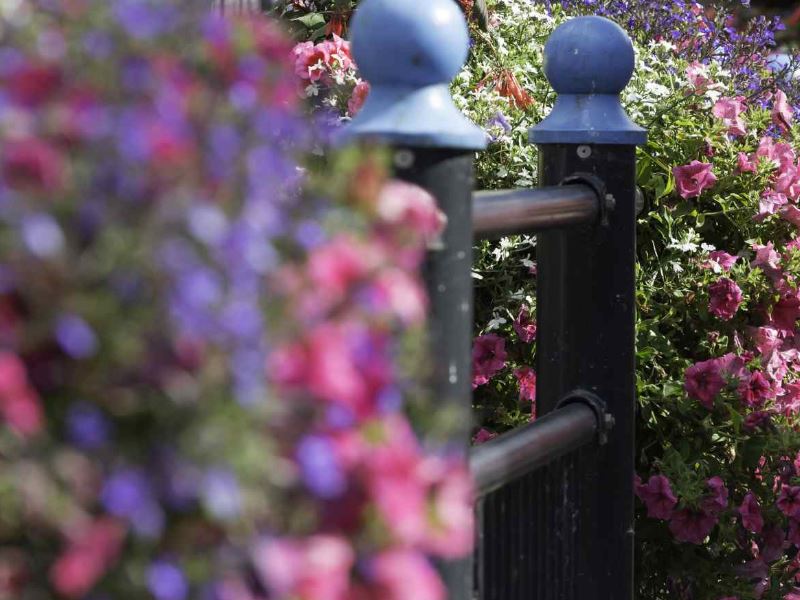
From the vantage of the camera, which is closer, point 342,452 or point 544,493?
point 342,452

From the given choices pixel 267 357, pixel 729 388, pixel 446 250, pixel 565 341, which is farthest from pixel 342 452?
pixel 729 388

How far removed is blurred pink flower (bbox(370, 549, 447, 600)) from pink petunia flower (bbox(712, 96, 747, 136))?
87.9 inches

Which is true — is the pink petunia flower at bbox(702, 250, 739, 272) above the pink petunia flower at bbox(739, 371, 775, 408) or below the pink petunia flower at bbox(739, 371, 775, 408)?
above

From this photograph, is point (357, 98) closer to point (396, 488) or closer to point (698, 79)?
point (698, 79)

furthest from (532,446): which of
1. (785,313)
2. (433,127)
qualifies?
(785,313)

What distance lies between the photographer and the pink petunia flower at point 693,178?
260cm

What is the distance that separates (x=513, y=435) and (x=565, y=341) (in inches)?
14.9

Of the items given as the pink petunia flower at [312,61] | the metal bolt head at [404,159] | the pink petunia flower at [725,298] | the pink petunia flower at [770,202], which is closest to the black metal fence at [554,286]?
the metal bolt head at [404,159]

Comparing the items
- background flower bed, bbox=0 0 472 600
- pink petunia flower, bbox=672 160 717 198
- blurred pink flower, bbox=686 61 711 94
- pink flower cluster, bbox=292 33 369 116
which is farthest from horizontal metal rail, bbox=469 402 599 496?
pink flower cluster, bbox=292 33 369 116

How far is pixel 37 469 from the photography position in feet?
1.98

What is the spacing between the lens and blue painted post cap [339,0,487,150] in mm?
1089

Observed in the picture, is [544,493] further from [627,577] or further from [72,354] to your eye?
[72,354]

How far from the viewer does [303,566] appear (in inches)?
25.4

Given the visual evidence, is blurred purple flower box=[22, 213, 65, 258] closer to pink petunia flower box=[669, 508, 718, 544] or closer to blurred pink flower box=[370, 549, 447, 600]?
blurred pink flower box=[370, 549, 447, 600]
